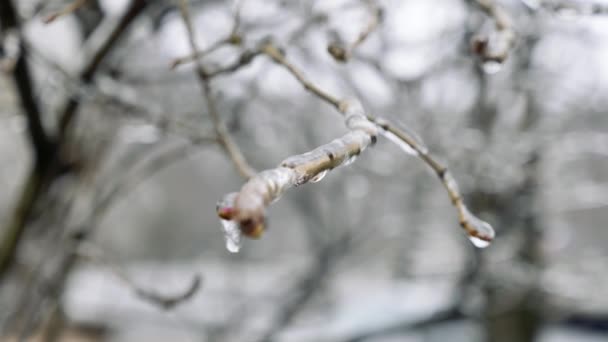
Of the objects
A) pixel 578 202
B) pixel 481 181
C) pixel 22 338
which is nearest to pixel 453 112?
pixel 481 181

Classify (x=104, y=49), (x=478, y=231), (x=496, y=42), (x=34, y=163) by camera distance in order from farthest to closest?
1. (x=34, y=163)
2. (x=104, y=49)
3. (x=496, y=42)
4. (x=478, y=231)

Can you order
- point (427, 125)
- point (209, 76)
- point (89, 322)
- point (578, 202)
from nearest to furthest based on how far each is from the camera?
point (209, 76), point (427, 125), point (578, 202), point (89, 322)

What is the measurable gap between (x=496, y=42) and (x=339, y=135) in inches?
106

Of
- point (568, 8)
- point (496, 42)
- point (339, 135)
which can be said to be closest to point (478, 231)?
point (496, 42)

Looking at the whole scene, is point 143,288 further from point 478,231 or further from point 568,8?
point 568,8

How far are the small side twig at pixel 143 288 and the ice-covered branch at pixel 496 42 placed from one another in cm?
59

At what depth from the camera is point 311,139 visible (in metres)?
3.95

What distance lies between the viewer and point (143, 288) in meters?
1.20

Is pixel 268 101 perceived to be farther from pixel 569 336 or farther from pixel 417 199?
pixel 569 336

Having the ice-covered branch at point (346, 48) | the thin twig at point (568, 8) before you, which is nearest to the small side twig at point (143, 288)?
the ice-covered branch at point (346, 48)

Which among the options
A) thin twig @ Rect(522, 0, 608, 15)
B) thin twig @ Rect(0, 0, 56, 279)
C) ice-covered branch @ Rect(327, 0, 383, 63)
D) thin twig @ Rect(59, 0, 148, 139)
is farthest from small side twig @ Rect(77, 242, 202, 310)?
thin twig @ Rect(522, 0, 608, 15)

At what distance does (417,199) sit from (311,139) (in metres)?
0.82

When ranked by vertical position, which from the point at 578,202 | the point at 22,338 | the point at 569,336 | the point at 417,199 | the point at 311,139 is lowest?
the point at 569,336

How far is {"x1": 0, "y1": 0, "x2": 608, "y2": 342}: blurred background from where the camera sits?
144 cm
